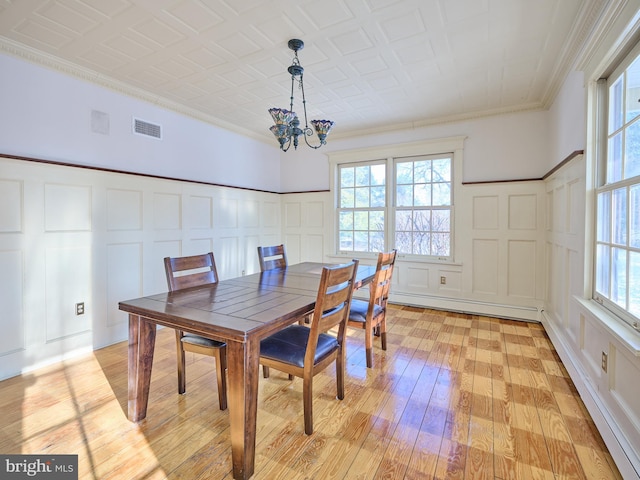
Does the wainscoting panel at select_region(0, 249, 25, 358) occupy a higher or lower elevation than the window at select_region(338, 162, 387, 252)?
lower

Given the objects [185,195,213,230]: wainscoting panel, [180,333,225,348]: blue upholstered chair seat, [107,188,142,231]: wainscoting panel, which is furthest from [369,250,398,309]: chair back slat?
[107,188,142,231]: wainscoting panel

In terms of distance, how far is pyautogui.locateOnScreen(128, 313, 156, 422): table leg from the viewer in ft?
5.69

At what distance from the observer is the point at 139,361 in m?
1.77

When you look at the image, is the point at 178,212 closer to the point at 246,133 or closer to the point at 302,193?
the point at 246,133

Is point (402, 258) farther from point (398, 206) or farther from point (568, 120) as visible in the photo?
point (568, 120)

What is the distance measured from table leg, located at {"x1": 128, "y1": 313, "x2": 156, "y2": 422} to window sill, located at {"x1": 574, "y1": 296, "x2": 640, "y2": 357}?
2.32 meters

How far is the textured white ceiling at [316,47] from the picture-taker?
6.64 feet

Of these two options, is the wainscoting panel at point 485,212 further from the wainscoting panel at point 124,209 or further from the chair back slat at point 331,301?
the wainscoting panel at point 124,209

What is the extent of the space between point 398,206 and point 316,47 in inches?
99.8

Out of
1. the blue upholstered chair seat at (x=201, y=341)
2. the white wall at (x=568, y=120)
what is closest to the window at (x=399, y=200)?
the white wall at (x=568, y=120)

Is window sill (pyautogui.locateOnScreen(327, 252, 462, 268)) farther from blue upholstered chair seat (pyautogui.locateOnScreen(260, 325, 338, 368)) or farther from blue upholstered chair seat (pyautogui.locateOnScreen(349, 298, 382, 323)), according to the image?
blue upholstered chair seat (pyautogui.locateOnScreen(260, 325, 338, 368))

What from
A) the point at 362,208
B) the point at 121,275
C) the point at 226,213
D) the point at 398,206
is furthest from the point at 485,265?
the point at 121,275

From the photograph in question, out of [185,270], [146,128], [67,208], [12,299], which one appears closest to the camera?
[185,270]

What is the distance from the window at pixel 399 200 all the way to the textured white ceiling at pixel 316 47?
0.88 m
